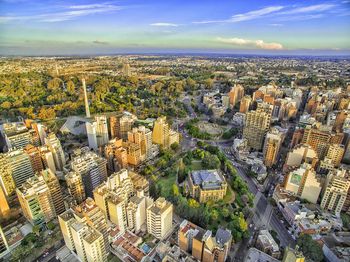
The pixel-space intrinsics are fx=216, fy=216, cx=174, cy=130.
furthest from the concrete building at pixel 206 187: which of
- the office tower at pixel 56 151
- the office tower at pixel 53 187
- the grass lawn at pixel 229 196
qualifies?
the office tower at pixel 56 151

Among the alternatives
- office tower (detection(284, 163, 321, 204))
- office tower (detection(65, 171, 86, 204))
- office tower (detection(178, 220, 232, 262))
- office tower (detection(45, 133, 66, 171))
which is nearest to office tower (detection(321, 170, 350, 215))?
office tower (detection(284, 163, 321, 204))

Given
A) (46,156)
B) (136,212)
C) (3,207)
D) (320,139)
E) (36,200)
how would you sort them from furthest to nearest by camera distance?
1. (320,139)
2. (46,156)
3. (3,207)
4. (36,200)
5. (136,212)

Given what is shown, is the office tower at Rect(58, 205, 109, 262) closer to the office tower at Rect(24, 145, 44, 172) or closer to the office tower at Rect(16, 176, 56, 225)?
the office tower at Rect(16, 176, 56, 225)

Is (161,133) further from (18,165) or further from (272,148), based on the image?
(18,165)

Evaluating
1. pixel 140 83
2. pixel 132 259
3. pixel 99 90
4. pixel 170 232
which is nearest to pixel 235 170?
pixel 170 232

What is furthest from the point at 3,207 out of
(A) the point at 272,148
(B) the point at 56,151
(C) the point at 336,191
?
(C) the point at 336,191

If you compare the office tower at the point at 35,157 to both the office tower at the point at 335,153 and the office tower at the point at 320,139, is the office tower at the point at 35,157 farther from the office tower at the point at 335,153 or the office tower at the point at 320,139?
the office tower at the point at 335,153
